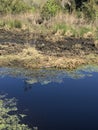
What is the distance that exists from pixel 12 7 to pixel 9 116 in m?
14.9

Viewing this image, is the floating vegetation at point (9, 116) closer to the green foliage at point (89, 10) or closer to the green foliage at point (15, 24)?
the green foliage at point (15, 24)

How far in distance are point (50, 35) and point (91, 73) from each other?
5.80m

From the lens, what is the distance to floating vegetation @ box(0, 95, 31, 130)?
283 inches

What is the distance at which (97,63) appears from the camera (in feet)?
41.4

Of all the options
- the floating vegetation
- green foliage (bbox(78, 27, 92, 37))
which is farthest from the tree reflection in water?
green foliage (bbox(78, 27, 92, 37))

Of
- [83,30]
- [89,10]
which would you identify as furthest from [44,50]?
[89,10]

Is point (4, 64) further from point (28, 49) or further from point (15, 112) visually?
point (15, 112)

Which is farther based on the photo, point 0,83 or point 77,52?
point 77,52

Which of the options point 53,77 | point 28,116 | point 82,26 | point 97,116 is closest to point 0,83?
point 53,77

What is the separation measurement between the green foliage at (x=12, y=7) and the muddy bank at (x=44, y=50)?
4.10 meters

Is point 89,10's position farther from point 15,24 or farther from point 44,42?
point 44,42

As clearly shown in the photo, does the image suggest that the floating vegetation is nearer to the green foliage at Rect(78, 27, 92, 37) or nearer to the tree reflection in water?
the tree reflection in water

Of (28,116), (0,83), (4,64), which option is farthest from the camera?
(4,64)

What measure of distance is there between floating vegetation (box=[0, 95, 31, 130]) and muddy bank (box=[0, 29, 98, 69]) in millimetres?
3375
